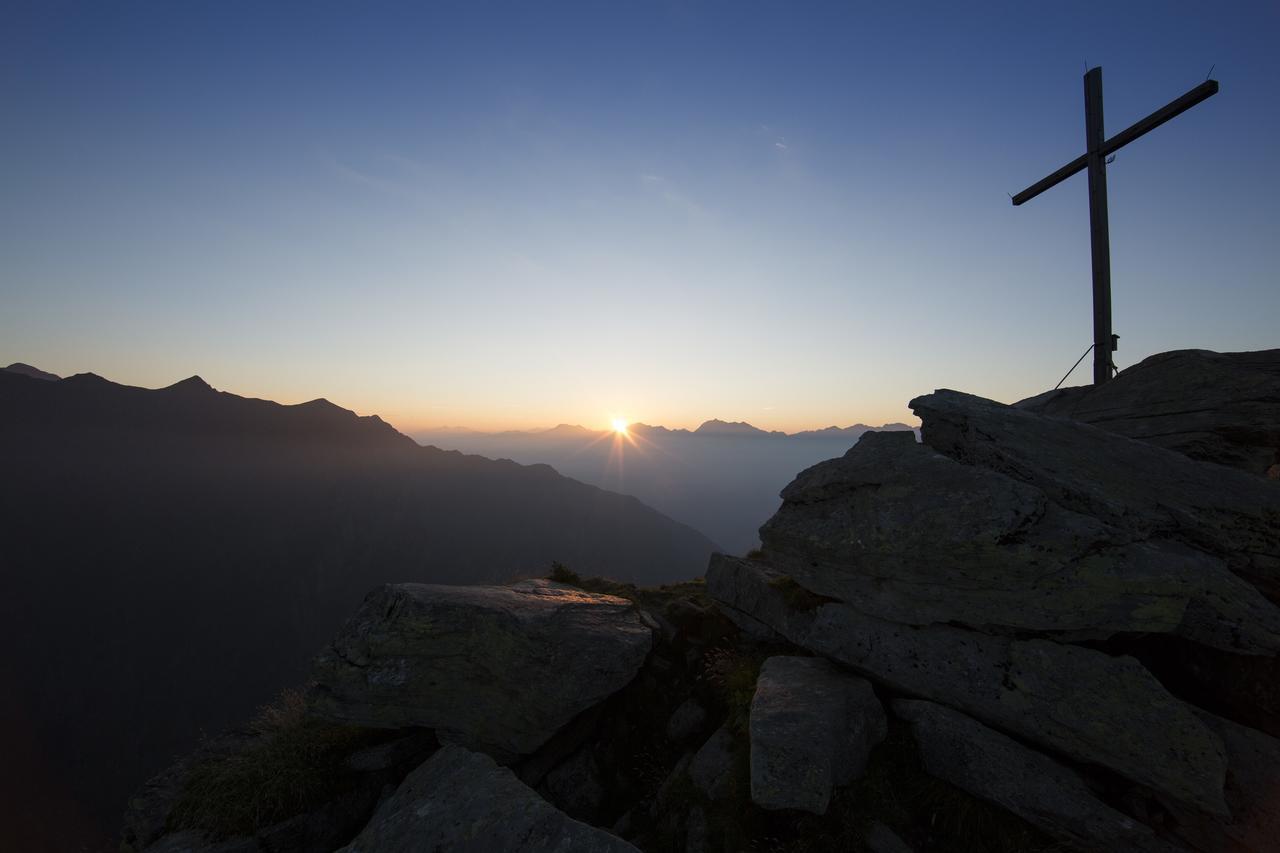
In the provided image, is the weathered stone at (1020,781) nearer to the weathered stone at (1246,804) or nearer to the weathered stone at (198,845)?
the weathered stone at (1246,804)

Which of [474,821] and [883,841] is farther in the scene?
[883,841]

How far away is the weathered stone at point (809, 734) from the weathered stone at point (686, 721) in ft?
6.26

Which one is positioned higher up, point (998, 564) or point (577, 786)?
point (998, 564)

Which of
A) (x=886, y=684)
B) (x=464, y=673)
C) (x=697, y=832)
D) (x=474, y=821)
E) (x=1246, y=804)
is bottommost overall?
(x=697, y=832)

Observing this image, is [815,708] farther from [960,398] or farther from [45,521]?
[45,521]

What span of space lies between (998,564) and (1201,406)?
825cm

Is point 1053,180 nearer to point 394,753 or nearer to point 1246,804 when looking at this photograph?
point 1246,804

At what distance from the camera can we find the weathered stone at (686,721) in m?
10.8

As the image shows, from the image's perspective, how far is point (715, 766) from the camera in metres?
9.29

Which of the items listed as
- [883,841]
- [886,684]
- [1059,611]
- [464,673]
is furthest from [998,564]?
[464,673]

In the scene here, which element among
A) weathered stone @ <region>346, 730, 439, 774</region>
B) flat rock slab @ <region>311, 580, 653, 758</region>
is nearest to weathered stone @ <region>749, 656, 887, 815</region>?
flat rock slab @ <region>311, 580, 653, 758</region>

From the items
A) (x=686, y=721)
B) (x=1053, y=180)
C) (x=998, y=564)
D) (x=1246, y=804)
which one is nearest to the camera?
(x=1246, y=804)

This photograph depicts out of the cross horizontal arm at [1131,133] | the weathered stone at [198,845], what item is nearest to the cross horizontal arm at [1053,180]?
the cross horizontal arm at [1131,133]

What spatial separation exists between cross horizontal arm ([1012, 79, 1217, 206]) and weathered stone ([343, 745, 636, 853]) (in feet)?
59.2
